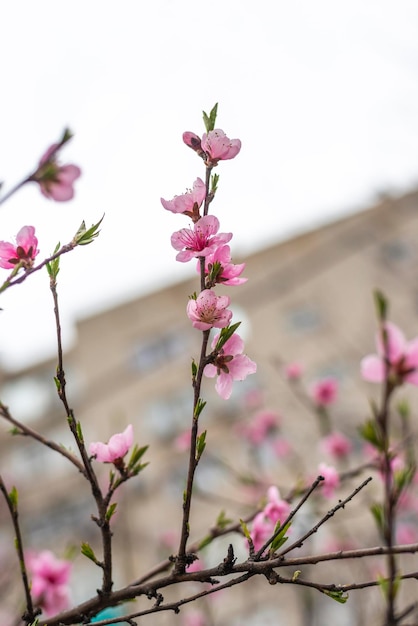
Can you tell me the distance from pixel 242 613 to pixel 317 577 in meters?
4.58

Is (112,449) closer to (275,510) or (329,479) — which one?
(275,510)

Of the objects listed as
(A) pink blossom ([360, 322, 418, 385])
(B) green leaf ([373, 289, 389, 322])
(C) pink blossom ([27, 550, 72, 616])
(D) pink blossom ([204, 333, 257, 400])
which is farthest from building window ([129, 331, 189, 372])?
(B) green leaf ([373, 289, 389, 322])

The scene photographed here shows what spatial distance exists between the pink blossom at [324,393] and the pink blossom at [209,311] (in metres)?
1.64

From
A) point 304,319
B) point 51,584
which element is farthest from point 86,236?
point 304,319

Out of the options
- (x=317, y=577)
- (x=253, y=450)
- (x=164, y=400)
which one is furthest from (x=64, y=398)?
(x=164, y=400)

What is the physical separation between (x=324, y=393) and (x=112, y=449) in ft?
5.18

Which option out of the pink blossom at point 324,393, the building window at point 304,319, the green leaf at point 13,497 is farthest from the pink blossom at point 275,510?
the building window at point 304,319

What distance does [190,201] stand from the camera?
1.16m

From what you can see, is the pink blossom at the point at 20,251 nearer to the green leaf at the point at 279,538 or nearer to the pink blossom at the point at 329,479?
the green leaf at the point at 279,538

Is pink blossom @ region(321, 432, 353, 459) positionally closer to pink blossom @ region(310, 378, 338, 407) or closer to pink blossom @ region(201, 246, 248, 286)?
pink blossom @ region(310, 378, 338, 407)

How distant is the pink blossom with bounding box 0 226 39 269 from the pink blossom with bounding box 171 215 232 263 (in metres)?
0.35

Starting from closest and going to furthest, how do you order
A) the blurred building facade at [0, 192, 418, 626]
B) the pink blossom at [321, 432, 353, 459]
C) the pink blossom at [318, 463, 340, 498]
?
1. the pink blossom at [318, 463, 340, 498]
2. the pink blossom at [321, 432, 353, 459]
3. the blurred building facade at [0, 192, 418, 626]

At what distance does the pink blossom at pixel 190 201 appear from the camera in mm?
1145

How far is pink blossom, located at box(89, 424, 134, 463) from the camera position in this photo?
1229 millimetres
